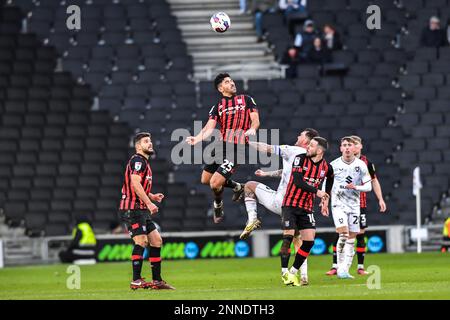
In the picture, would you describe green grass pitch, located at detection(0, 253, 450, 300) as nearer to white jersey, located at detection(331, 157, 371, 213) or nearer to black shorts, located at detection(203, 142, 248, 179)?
white jersey, located at detection(331, 157, 371, 213)

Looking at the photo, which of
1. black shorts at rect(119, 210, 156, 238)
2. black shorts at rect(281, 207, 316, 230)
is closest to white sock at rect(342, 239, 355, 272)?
black shorts at rect(281, 207, 316, 230)

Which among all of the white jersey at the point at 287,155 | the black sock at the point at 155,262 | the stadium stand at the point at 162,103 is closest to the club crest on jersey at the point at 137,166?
the black sock at the point at 155,262

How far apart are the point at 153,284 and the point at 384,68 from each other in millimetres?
19505

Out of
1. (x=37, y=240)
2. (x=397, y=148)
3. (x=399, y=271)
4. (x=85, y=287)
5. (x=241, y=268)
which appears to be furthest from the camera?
(x=397, y=148)

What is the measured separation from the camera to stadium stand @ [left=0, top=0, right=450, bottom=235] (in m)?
35.5

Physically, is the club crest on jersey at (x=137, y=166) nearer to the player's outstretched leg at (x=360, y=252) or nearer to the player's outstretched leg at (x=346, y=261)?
the player's outstretched leg at (x=346, y=261)

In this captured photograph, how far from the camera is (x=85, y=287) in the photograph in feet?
71.1

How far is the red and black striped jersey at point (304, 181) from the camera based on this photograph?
64.0ft

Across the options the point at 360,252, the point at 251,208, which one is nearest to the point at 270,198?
the point at 251,208

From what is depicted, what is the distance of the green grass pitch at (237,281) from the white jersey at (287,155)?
1.72 metres

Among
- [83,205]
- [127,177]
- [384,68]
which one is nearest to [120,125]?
[83,205]

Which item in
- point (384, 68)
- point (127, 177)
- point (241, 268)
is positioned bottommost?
point (241, 268)

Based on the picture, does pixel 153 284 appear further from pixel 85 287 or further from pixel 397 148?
pixel 397 148

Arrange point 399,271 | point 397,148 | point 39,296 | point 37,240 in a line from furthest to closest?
1. point 397,148
2. point 37,240
3. point 399,271
4. point 39,296
